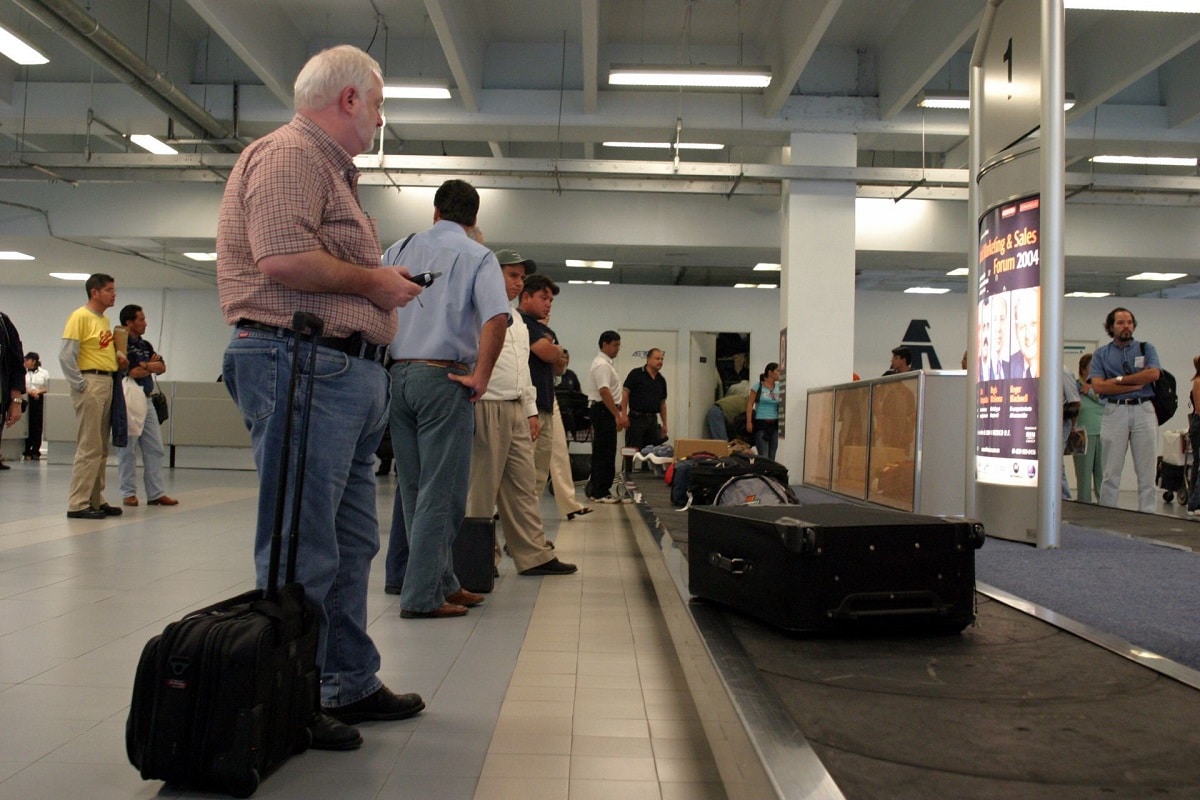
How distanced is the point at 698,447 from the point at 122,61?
6.50 meters

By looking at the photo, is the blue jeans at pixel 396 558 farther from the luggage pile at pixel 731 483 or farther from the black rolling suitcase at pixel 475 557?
the luggage pile at pixel 731 483

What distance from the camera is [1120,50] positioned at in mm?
8648

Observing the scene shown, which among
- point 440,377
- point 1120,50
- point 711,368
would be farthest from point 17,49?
point 711,368

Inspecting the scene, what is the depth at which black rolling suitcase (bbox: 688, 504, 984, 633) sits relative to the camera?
7.43 ft

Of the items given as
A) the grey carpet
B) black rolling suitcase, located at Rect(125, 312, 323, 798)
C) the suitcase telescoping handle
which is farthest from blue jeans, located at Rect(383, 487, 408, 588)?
the grey carpet

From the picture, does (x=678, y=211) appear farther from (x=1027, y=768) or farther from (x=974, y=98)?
(x=1027, y=768)

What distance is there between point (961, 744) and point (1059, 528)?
3355 millimetres

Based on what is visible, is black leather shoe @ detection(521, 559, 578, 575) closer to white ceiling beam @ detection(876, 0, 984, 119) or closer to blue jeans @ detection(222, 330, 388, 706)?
blue jeans @ detection(222, 330, 388, 706)

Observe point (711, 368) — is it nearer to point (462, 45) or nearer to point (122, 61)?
point (462, 45)

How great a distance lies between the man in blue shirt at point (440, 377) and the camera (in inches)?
128

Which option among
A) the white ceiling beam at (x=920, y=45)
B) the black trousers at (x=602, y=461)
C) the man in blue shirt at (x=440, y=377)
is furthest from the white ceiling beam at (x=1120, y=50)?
the man in blue shirt at (x=440, y=377)

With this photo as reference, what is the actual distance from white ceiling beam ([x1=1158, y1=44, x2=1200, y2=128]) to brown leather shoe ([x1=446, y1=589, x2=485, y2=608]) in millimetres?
9490

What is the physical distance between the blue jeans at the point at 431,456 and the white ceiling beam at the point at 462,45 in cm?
539

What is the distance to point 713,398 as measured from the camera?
1539 cm
